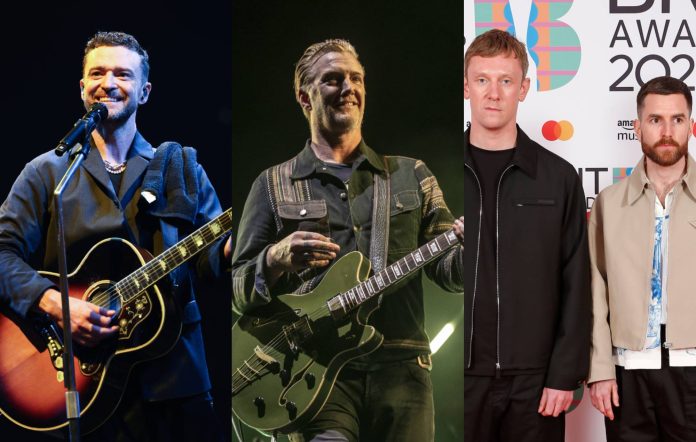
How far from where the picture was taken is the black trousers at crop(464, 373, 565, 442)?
10.4 feet

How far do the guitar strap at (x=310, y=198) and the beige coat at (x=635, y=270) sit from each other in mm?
830

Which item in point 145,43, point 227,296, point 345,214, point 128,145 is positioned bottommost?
point 227,296

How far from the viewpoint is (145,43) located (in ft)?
11.6

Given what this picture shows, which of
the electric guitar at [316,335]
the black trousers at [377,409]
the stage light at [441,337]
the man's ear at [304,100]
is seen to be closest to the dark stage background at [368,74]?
the man's ear at [304,100]

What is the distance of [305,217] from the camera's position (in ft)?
11.3

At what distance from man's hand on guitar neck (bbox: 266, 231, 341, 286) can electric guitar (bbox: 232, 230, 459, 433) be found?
6cm

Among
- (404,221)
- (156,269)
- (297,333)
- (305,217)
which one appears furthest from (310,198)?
(156,269)

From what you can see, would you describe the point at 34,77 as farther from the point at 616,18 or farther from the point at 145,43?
the point at 616,18

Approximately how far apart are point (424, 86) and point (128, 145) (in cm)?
125

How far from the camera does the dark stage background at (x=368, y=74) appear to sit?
137 inches

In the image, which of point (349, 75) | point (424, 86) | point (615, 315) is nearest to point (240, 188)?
point (349, 75)

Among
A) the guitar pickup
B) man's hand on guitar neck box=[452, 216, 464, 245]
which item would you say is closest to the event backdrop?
man's hand on guitar neck box=[452, 216, 464, 245]

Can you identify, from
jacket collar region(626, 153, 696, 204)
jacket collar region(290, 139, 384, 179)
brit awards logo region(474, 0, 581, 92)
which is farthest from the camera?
brit awards logo region(474, 0, 581, 92)

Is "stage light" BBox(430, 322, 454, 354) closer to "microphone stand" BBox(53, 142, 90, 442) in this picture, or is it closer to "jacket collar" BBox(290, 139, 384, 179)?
"jacket collar" BBox(290, 139, 384, 179)
